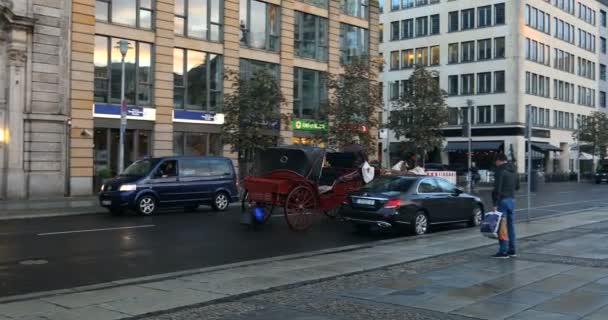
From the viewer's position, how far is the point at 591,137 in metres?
62.9

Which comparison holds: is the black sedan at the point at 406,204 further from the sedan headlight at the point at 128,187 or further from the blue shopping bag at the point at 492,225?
the sedan headlight at the point at 128,187

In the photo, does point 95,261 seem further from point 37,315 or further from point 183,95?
point 183,95

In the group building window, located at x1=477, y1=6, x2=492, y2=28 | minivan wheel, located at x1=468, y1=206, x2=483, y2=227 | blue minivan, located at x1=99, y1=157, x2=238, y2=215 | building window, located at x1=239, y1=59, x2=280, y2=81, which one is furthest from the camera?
building window, located at x1=477, y1=6, x2=492, y2=28

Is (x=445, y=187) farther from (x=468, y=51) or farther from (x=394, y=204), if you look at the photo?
(x=468, y=51)

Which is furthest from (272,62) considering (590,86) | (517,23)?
(590,86)

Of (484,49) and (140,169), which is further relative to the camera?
(484,49)

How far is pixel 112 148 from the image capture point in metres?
28.5

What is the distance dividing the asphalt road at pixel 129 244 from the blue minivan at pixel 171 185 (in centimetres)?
62

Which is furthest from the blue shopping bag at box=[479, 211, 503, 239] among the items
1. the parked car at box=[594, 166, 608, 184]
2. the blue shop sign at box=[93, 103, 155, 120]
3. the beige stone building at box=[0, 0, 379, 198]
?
the parked car at box=[594, 166, 608, 184]

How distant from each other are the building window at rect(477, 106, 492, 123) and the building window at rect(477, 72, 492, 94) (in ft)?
5.40

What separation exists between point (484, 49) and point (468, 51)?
1971mm

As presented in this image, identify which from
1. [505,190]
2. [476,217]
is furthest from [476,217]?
[505,190]

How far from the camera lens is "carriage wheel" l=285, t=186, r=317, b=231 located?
1570 centimetres

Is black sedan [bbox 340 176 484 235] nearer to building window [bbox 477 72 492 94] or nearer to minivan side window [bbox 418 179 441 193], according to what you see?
minivan side window [bbox 418 179 441 193]
